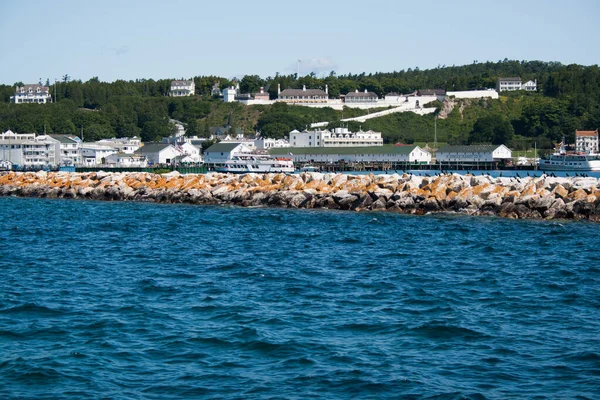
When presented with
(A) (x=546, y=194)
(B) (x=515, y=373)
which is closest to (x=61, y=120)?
(A) (x=546, y=194)

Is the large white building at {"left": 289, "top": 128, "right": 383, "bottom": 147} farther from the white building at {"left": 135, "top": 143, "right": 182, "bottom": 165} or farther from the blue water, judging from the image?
the blue water

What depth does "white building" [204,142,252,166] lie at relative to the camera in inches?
3339

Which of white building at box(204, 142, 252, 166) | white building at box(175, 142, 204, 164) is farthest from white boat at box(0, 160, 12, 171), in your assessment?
white building at box(204, 142, 252, 166)

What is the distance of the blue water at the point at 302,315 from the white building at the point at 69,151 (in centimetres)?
7063

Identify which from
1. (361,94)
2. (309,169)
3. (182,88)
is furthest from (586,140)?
(182,88)

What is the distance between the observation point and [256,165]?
7356 centimetres

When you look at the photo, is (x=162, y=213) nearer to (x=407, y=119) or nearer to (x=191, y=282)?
(x=191, y=282)

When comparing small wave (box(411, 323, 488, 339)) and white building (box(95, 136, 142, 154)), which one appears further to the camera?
white building (box(95, 136, 142, 154))

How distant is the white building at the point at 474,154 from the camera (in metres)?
89.5

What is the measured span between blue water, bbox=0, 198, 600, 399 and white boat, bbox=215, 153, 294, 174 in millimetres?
46874

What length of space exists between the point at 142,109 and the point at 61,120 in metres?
15.0

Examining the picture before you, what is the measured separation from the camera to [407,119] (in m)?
124

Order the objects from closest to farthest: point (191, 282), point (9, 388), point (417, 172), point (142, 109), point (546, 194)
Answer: point (9, 388)
point (191, 282)
point (546, 194)
point (417, 172)
point (142, 109)

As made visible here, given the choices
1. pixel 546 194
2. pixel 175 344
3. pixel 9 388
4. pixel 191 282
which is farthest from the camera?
pixel 546 194
